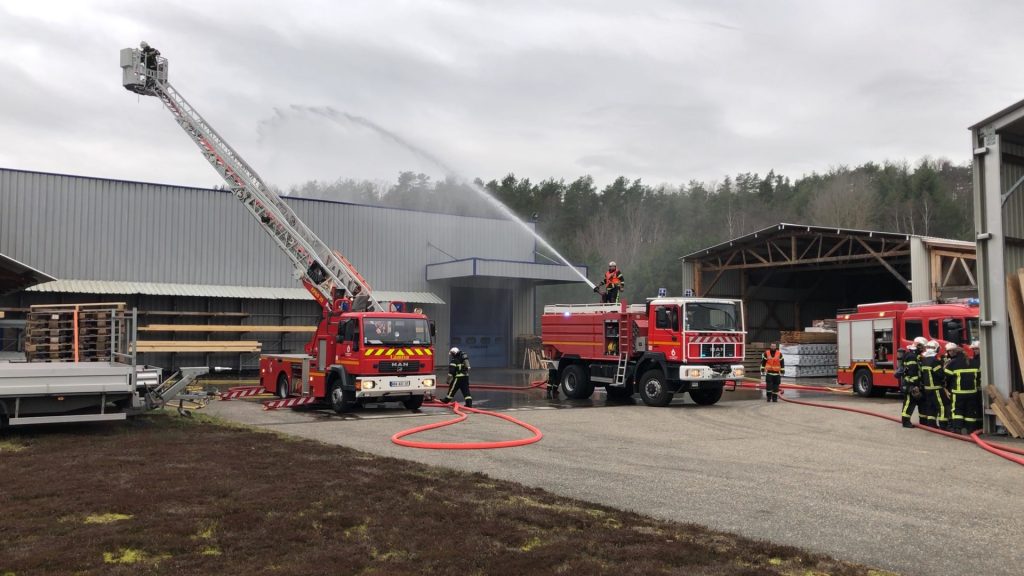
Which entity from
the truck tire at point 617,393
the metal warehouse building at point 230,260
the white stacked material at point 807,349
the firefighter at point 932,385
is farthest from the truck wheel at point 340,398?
the white stacked material at point 807,349

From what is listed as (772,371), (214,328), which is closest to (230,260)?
(214,328)

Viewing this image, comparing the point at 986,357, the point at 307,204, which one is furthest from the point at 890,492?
the point at 307,204

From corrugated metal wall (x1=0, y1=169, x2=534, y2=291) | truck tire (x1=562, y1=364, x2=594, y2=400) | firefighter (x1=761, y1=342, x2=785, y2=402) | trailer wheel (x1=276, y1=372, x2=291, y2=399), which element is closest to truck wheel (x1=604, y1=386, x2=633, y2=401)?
truck tire (x1=562, y1=364, x2=594, y2=400)

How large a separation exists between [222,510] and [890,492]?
659cm

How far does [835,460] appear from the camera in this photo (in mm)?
10523

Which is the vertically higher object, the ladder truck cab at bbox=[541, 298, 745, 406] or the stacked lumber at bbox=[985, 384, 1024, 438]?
the ladder truck cab at bbox=[541, 298, 745, 406]

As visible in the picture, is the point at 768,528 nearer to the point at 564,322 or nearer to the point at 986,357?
the point at 986,357

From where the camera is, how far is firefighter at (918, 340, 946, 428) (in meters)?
13.4

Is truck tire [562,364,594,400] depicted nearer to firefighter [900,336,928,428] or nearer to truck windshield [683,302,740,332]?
A: truck windshield [683,302,740,332]

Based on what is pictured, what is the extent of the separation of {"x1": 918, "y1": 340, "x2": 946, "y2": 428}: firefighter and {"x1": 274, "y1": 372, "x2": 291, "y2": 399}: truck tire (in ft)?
42.7

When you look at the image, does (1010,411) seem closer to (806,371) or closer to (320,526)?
(320,526)

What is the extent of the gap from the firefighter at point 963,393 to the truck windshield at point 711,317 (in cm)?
525

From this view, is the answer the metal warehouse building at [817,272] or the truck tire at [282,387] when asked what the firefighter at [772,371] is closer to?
the metal warehouse building at [817,272]

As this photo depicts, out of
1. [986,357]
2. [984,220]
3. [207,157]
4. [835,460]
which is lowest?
[835,460]
